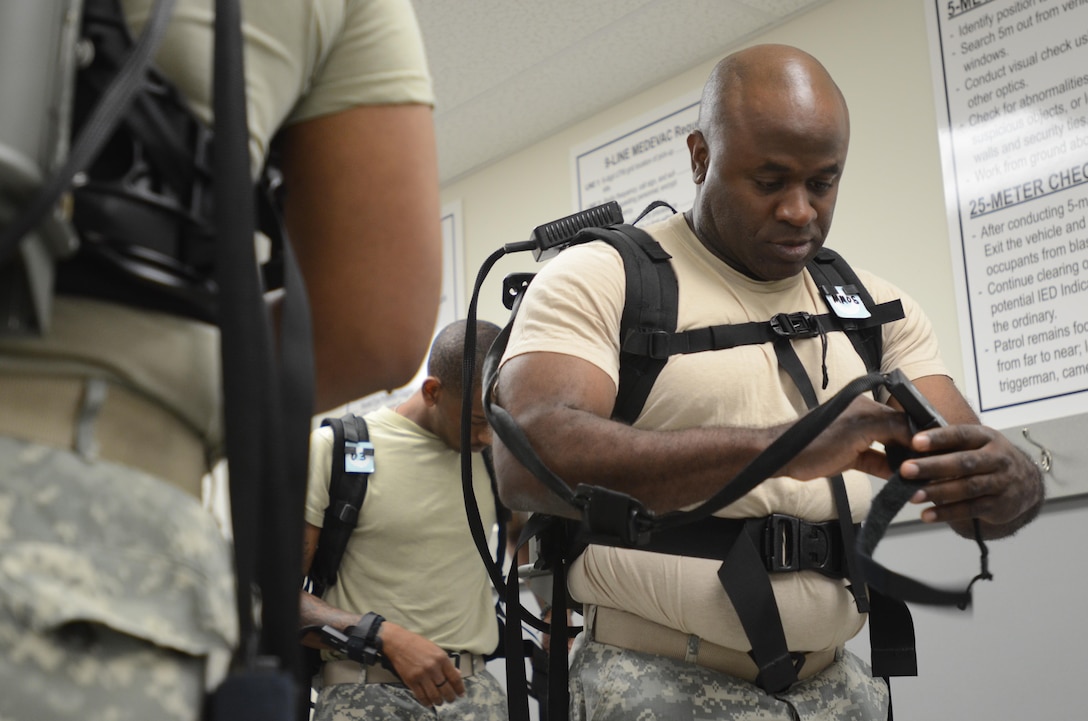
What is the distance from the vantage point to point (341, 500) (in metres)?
2.88

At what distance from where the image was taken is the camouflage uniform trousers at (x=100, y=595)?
61cm

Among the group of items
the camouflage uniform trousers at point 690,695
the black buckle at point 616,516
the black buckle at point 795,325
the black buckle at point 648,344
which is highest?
the black buckle at point 795,325

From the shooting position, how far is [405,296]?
0.96 metres

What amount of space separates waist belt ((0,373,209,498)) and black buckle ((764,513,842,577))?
108cm

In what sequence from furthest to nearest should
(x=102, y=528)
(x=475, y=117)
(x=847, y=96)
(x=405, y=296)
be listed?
1. (x=475, y=117)
2. (x=847, y=96)
3. (x=405, y=296)
4. (x=102, y=528)

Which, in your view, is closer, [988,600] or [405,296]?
[405,296]

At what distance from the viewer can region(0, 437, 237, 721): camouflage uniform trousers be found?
607mm

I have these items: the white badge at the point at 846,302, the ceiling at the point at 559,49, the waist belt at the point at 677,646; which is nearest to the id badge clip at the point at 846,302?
the white badge at the point at 846,302

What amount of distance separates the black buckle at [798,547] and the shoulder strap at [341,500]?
4.85 ft

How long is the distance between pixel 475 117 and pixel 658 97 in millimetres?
775

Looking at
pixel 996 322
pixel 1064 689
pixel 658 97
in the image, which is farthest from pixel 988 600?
pixel 658 97

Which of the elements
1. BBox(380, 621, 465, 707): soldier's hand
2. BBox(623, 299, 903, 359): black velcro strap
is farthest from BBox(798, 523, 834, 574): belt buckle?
BBox(380, 621, 465, 707): soldier's hand

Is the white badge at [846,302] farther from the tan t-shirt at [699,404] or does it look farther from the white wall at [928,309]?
the white wall at [928,309]

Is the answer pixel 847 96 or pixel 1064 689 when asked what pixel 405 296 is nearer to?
pixel 1064 689
